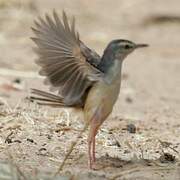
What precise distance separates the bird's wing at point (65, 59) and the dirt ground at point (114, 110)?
0.39 m

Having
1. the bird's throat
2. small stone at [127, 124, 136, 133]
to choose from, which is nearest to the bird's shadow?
the bird's throat

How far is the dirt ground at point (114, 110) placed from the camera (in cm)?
588

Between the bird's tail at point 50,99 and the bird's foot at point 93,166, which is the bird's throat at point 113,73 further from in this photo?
the bird's foot at point 93,166

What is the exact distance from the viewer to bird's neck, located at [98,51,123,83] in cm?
568

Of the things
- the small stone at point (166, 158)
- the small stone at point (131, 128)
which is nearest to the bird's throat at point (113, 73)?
the small stone at point (166, 158)

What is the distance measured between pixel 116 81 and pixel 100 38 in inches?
311

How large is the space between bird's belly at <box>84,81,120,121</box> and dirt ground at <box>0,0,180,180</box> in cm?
36

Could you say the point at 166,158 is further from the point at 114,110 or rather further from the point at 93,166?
the point at 114,110

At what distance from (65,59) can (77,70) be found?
132 mm

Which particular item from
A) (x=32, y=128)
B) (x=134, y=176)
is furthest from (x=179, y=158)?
(x=32, y=128)

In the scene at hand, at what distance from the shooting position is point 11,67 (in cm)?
1045

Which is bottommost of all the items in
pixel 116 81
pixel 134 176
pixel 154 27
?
pixel 134 176

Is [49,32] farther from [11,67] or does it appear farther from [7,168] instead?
[11,67]

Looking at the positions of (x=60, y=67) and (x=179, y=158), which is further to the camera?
(x=179, y=158)
